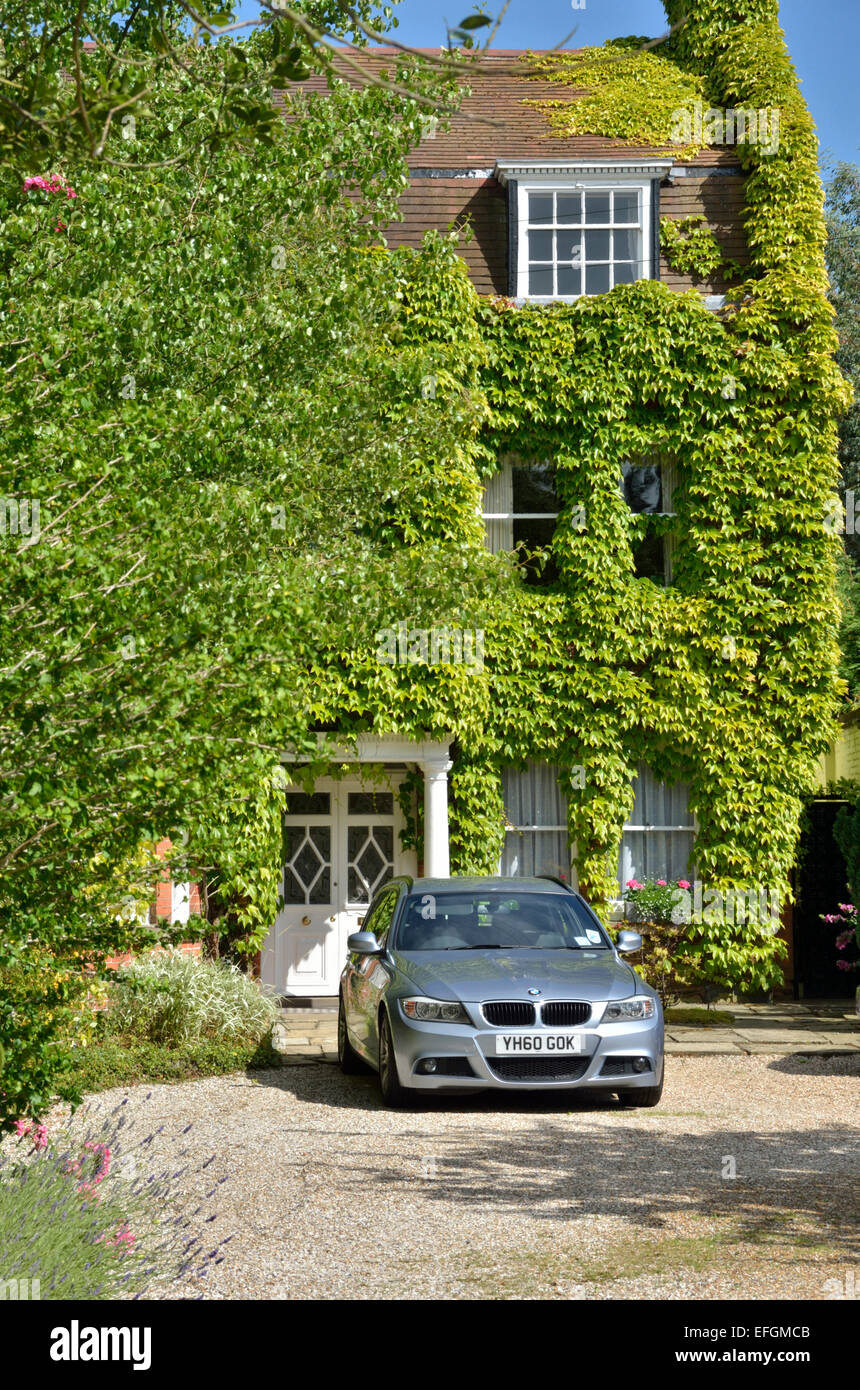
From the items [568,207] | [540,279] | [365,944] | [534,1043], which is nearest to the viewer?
[534,1043]

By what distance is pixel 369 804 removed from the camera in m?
16.1

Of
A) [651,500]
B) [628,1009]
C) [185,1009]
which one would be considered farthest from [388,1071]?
[651,500]

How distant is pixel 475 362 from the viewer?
15133 millimetres

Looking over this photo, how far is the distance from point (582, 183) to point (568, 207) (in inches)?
12.3

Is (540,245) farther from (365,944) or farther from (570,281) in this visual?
(365,944)

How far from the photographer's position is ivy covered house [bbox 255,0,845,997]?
1507 cm

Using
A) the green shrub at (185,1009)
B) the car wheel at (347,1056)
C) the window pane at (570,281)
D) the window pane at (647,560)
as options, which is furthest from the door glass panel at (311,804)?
the window pane at (570,281)

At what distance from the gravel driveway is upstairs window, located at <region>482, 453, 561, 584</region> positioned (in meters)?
7.30

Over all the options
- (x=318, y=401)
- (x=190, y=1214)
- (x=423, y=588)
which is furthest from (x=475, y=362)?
(x=190, y=1214)

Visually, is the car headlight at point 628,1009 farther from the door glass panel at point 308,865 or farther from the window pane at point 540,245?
the window pane at point 540,245

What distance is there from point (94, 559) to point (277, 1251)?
2927mm

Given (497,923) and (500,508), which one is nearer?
(497,923)

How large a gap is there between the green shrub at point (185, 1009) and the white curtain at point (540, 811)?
5.01 m

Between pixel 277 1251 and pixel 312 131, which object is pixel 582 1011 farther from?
pixel 312 131
